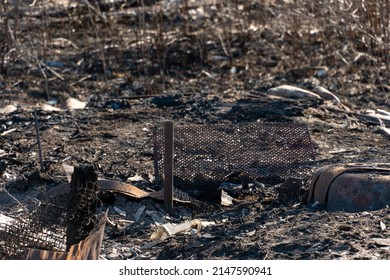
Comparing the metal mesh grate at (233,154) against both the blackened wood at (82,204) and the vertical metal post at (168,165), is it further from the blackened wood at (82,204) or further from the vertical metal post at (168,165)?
the blackened wood at (82,204)

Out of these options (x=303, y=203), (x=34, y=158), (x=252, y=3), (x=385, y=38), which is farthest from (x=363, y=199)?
(x=252, y=3)

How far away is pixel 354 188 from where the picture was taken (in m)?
4.58

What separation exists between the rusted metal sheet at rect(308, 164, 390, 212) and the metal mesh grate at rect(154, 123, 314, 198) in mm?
902

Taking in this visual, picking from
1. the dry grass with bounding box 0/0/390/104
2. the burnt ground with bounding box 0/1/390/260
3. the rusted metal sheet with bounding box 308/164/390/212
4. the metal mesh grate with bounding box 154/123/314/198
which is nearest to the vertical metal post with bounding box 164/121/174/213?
the burnt ground with bounding box 0/1/390/260

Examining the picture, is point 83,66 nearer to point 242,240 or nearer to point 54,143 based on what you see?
point 54,143

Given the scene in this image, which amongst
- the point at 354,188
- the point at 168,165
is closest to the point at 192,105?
the point at 168,165

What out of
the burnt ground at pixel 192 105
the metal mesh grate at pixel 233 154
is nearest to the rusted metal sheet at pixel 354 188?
the burnt ground at pixel 192 105

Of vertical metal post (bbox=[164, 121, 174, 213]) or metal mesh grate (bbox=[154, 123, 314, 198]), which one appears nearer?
vertical metal post (bbox=[164, 121, 174, 213])

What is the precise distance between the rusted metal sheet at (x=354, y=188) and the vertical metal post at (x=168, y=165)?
2.63 ft

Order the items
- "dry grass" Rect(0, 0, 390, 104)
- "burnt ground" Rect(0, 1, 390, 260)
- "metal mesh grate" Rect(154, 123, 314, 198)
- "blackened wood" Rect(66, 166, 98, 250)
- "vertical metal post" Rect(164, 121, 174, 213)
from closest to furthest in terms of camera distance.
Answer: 1. "blackened wood" Rect(66, 166, 98, 250)
2. "burnt ground" Rect(0, 1, 390, 260)
3. "vertical metal post" Rect(164, 121, 174, 213)
4. "metal mesh grate" Rect(154, 123, 314, 198)
5. "dry grass" Rect(0, 0, 390, 104)

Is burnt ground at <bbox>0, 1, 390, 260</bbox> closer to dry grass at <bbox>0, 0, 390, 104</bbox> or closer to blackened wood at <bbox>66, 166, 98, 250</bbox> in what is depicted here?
dry grass at <bbox>0, 0, 390, 104</bbox>

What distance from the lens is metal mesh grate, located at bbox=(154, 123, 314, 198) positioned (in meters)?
5.58

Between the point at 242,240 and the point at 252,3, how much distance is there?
6.48 metres

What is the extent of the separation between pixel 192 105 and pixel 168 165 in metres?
2.38
